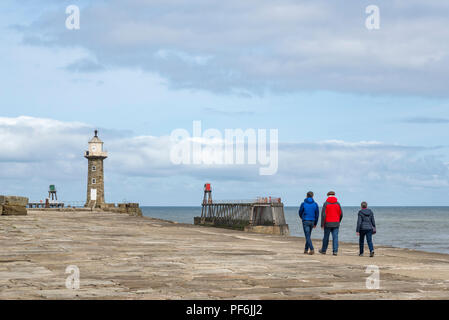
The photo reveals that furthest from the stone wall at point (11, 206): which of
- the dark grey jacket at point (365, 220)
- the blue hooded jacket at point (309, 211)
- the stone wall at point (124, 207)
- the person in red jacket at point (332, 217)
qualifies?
the stone wall at point (124, 207)

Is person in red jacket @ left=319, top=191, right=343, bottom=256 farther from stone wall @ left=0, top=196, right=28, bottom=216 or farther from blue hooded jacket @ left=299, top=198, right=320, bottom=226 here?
stone wall @ left=0, top=196, right=28, bottom=216

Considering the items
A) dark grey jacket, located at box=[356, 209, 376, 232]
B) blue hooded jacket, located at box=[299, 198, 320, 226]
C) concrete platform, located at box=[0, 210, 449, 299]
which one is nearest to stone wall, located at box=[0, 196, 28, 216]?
concrete platform, located at box=[0, 210, 449, 299]

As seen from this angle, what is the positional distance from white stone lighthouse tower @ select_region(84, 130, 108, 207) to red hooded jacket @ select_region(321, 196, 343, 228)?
61239 mm

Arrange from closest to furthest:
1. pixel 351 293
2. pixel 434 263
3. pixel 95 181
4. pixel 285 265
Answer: pixel 351 293 < pixel 285 265 < pixel 434 263 < pixel 95 181

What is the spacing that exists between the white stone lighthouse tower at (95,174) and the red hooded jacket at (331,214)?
6124 centimetres

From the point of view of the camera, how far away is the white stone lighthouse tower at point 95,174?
239ft

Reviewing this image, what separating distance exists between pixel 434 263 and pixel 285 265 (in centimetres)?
359

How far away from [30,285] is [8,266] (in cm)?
235

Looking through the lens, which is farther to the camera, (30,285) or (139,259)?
(139,259)

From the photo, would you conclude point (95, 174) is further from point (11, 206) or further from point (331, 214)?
point (331, 214)
